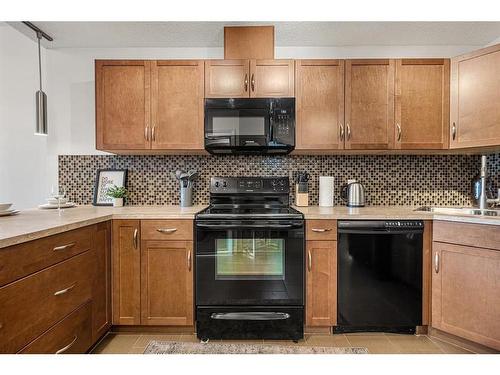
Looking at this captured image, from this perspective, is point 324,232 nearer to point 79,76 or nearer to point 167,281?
point 167,281

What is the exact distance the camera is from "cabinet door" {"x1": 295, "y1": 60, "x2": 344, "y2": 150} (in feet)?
7.55

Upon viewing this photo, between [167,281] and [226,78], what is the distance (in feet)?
5.26

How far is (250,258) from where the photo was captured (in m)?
2.02

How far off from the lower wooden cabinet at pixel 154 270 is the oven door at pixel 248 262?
0.36ft

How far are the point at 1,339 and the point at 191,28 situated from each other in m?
2.31

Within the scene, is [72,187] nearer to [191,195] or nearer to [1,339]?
[191,195]

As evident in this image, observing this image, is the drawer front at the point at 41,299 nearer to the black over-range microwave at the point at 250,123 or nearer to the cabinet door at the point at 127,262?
the cabinet door at the point at 127,262

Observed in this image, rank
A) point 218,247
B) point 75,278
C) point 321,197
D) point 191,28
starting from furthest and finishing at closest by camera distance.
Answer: point 321,197 < point 191,28 < point 218,247 < point 75,278

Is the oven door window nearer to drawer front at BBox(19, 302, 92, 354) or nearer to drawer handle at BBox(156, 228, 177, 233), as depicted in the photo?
drawer handle at BBox(156, 228, 177, 233)

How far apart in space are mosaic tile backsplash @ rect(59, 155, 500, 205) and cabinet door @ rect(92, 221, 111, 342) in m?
0.76

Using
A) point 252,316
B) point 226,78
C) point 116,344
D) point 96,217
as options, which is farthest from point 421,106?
point 116,344

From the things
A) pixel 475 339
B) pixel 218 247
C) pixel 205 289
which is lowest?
pixel 475 339

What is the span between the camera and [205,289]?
79.7 inches
